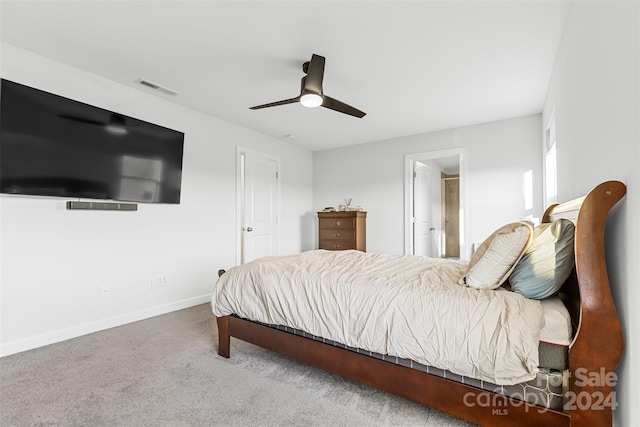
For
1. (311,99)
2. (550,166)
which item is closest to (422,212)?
(550,166)

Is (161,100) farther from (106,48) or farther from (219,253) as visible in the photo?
(219,253)

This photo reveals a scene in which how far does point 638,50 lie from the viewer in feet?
3.37

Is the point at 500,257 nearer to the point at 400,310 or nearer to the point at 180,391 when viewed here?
the point at 400,310

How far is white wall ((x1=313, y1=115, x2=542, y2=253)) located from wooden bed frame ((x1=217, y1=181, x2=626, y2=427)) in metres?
2.74

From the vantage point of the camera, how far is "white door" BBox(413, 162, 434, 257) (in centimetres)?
493

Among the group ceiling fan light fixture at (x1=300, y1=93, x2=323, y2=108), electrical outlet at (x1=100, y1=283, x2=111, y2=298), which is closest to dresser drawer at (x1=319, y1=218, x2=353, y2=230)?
ceiling fan light fixture at (x1=300, y1=93, x2=323, y2=108)

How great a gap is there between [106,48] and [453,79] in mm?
3126

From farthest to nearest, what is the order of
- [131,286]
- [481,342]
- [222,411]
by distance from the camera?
[131,286], [222,411], [481,342]

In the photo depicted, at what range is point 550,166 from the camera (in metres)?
3.35

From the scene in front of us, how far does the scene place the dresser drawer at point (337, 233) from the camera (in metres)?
5.00

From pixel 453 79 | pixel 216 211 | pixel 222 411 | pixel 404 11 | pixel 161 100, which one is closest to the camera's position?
pixel 222 411

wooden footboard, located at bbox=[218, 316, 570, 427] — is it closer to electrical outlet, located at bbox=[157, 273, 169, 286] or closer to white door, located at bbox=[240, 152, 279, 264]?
electrical outlet, located at bbox=[157, 273, 169, 286]

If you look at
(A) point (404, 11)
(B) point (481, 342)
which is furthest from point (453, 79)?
(B) point (481, 342)

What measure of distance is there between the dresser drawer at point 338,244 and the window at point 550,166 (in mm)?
2634
